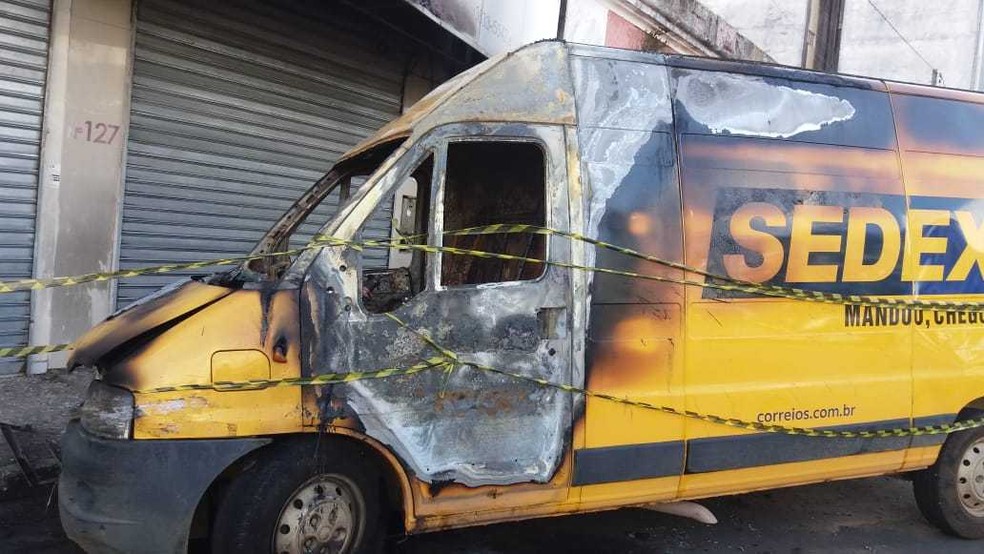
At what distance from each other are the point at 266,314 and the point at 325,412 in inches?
19.0

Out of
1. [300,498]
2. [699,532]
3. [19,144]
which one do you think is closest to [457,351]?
[300,498]

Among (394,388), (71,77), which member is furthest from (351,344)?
(71,77)

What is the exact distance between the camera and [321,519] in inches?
124

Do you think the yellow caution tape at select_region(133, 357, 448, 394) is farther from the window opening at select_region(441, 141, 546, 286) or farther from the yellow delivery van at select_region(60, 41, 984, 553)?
the window opening at select_region(441, 141, 546, 286)

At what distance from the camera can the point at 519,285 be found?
3.38 metres

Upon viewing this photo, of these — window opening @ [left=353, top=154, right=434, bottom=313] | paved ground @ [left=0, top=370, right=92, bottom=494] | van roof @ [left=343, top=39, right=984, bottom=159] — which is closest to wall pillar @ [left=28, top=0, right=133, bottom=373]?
paved ground @ [left=0, top=370, right=92, bottom=494]

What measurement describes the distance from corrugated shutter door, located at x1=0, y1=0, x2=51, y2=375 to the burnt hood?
12.4 feet

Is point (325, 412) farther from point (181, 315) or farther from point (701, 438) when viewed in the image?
point (701, 438)

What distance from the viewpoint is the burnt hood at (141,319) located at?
2.92m

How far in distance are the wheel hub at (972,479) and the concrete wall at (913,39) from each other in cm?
2108

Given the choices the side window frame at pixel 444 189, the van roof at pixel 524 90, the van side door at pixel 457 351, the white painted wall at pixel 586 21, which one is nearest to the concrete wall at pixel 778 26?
the white painted wall at pixel 586 21

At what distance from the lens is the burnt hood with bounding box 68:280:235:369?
9.57 ft

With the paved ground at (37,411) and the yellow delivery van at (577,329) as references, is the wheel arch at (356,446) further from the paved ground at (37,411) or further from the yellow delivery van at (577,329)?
the paved ground at (37,411)

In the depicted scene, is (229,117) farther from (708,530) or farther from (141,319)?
(708,530)
